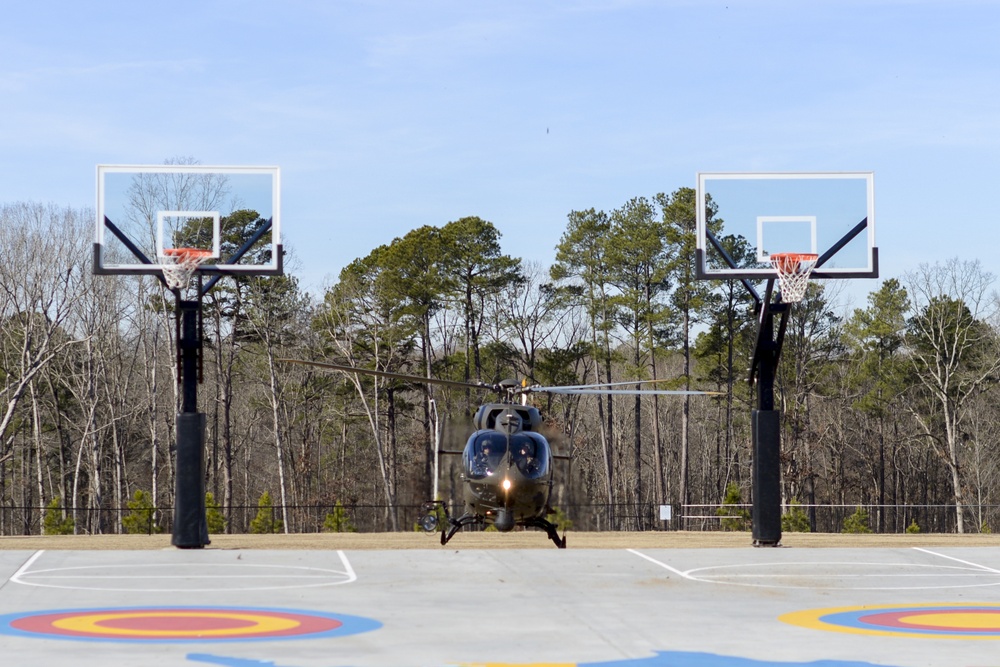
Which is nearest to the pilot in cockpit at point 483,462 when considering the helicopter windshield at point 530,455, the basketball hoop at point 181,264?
the helicopter windshield at point 530,455

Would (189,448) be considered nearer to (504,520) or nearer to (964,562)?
(504,520)

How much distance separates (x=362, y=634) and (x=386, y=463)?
148 feet

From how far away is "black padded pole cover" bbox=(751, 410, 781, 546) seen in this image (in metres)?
22.5

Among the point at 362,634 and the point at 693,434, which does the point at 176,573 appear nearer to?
the point at 362,634

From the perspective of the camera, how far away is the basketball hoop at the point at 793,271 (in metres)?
22.2

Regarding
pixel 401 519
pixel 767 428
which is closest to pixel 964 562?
pixel 767 428

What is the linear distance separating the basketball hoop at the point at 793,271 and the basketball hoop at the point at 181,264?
9.89 meters

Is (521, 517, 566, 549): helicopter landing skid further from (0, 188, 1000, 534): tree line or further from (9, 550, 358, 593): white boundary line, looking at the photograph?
(0, 188, 1000, 534): tree line

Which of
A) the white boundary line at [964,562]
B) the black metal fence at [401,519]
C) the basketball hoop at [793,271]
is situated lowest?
the black metal fence at [401,519]

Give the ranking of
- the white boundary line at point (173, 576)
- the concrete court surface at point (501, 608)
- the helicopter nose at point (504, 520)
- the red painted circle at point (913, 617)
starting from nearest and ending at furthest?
the concrete court surface at point (501, 608)
the red painted circle at point (913, 617)
the white boundary line at point (173, 576)
the helicopter nose at point (504, 520)

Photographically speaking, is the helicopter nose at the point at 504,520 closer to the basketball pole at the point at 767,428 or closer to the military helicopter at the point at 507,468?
the military helicopter at the point at 507,468

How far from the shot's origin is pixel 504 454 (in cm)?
1984

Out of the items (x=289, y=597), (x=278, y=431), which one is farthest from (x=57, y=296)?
(x=289, y=597)

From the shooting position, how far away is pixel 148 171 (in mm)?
21891
